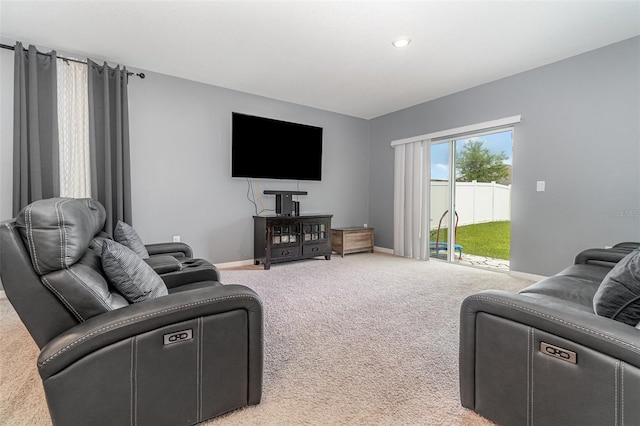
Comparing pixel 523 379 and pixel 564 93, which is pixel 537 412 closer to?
pixel 523 379

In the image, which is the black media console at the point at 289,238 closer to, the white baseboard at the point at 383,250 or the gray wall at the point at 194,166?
the gray wall at the point at 194,166

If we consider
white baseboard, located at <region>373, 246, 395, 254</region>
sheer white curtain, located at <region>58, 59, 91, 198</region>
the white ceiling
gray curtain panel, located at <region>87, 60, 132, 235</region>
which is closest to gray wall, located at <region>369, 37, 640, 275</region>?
the white ceiling

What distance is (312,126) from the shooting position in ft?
16.0

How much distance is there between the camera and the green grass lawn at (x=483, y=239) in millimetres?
4367

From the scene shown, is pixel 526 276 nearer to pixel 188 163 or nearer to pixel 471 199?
pixel 471 199

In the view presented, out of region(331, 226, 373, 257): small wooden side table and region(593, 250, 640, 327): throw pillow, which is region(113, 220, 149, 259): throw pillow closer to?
region(593, 250, 640, 327): throw pillow

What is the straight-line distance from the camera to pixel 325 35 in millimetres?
2768

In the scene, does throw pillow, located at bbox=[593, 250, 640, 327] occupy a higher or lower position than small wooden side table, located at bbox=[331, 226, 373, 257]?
higher

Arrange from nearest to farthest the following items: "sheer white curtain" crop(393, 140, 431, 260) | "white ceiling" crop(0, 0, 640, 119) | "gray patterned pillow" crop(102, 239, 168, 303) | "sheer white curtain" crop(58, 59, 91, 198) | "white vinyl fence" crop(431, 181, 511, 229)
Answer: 1. "gray patterned pillow" crop(102, 239, 168, 303)
2. "white ceiling" crop(0, 0, 640, 119)
3. "sheer white curtain" crop(58, 59, 91, 198)
4. "white vinyl fence" crop(431, 181, 511, 229)
5. "sheer white curtain" crop(393, 140, 431, 260)

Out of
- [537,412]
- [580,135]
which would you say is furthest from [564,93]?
[537,412]

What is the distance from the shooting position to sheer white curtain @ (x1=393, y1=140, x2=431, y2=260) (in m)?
4.74

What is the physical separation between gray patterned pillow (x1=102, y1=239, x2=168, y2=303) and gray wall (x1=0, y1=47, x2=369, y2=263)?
2.55 m

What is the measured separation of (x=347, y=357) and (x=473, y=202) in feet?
A: 12.0

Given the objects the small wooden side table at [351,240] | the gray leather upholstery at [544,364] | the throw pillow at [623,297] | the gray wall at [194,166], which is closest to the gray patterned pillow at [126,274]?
the gray leather upholstery at [544,364]
